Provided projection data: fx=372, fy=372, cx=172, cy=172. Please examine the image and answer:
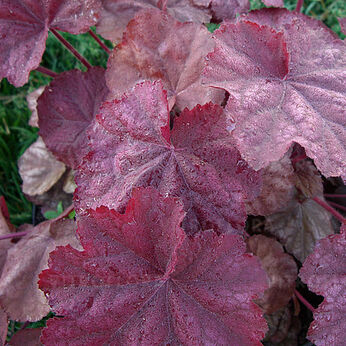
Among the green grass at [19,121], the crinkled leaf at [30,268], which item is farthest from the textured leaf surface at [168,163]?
the green grass at [19,121]

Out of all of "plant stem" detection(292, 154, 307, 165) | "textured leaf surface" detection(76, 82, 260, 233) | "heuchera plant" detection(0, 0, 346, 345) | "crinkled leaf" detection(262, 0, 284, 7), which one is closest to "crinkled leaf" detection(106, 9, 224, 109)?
"heuchera plant" detection(0, 0, 346, 345)

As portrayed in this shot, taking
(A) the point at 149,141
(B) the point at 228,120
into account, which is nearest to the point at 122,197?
(A) the point at 149,141

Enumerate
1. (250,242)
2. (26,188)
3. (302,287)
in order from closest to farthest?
1. (250,242)
2. (302,287)
3. (26,188)

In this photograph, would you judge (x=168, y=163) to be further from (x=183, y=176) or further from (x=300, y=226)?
(x=300, y=226)

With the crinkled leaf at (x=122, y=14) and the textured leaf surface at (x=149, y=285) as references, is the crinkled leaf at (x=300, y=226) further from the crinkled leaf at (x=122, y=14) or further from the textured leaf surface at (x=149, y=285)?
the crinkled leaf at (x=122, y=14)

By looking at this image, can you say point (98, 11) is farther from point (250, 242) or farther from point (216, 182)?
point (250, 242)

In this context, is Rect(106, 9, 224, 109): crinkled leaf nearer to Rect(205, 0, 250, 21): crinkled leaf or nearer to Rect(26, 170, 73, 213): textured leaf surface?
Rect(205, 0, 250, 21): crinkled leaf

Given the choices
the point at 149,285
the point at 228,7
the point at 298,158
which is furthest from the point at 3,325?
the point at 228,7
